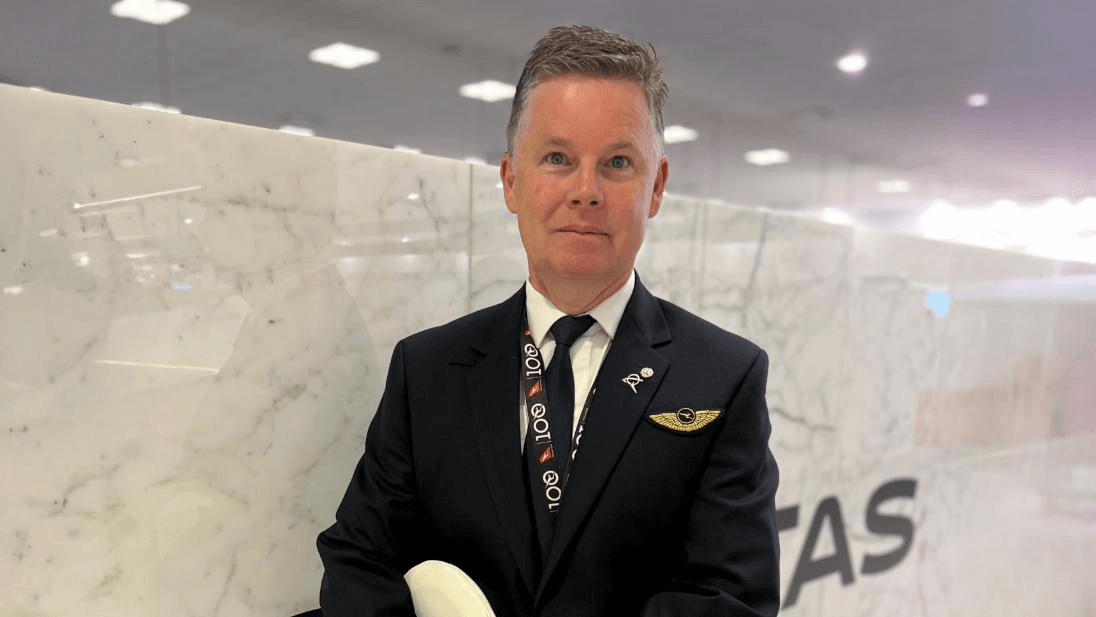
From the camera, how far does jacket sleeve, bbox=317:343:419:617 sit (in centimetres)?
131

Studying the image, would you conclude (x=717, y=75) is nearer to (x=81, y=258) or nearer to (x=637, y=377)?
(x=637, y=377)

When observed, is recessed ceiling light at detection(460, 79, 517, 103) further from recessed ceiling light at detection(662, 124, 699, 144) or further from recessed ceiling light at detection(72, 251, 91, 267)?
recessed ceiling light at detection(72, 251, 91, 267)

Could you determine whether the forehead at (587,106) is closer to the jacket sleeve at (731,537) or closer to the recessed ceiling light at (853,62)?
the jacket sleeve at (731,537)

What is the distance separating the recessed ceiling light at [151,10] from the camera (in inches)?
151

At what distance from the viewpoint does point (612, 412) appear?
1316 mm

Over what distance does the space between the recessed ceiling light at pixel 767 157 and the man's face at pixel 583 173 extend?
7.26m

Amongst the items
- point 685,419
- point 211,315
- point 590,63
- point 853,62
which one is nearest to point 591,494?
point 685,419

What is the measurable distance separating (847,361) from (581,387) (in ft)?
6.71

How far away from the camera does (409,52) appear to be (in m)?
5.09

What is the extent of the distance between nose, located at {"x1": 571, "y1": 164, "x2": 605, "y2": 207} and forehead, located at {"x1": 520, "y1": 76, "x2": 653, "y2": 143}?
69 millimetres

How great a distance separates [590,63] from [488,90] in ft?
14.7

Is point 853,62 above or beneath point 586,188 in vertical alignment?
above

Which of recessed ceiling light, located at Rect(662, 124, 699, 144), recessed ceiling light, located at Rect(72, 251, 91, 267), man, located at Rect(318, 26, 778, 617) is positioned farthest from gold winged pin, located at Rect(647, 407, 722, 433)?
recessed ceiling light, located at Rect(662, 124, 699, 144)

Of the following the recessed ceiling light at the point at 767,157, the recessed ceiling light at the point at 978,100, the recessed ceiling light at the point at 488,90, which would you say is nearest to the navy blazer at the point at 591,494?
the recessed ceiling light at the point at 488,90
